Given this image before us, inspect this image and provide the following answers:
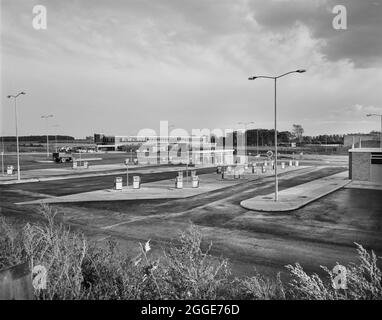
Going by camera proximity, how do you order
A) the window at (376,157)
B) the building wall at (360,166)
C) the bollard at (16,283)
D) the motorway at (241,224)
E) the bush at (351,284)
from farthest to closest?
the building wall at (360,166)
the window at (376,157)
the motorway at (241,224)
the bush at (351,284)
the bollard at (16,283)

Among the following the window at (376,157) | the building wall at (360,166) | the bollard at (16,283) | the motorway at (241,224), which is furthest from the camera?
the building wall at (360,166)

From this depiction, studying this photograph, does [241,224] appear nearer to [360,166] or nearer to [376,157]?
[360,166]

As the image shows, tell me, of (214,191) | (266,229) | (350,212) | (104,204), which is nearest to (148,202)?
(104,204)

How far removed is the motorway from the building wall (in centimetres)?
1100

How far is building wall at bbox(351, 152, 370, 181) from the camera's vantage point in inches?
1435

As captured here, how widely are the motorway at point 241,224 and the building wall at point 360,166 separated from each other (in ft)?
36.1

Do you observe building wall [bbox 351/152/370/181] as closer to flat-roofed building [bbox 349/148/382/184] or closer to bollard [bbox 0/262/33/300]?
flat-roofed building [bbox 349/148/382/184]

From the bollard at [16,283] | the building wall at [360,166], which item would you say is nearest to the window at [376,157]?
the building wall at [360,166]

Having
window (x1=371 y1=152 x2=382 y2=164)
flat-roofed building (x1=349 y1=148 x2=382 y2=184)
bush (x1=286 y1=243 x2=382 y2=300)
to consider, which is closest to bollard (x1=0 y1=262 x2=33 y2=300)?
bush (x1=286 y1=243 x2=382 y2=300)

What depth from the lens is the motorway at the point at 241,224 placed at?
1218 cm

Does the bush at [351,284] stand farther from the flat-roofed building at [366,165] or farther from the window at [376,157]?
the window at [376,157]

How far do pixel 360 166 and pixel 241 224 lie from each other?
84.4 feet

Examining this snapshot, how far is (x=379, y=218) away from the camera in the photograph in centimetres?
1797

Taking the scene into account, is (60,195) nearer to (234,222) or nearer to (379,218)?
(234,222)
